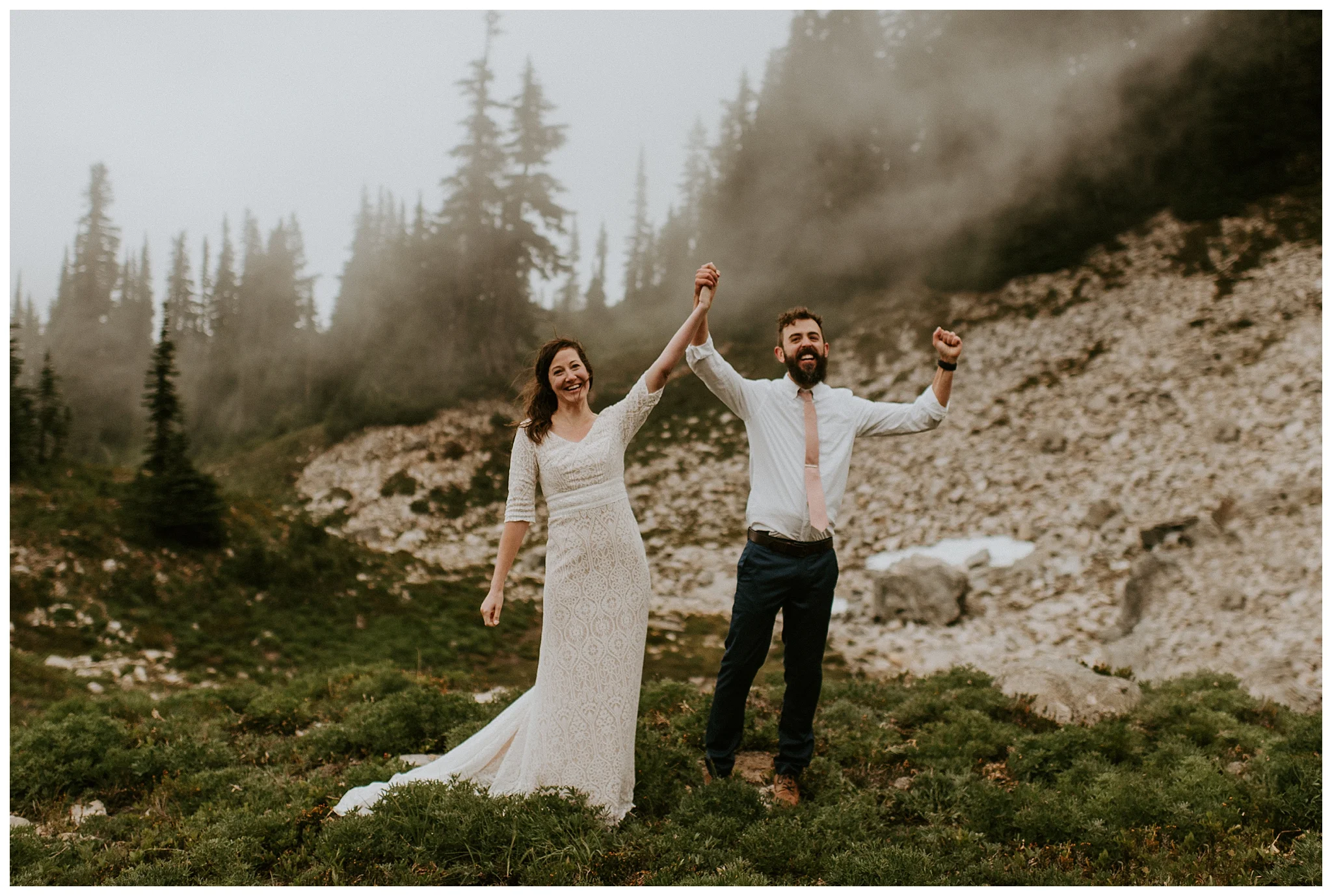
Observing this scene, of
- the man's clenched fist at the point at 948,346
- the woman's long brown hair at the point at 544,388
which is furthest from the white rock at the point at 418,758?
the man's clenched fist at the point at 948,346

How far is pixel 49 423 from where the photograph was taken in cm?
1614

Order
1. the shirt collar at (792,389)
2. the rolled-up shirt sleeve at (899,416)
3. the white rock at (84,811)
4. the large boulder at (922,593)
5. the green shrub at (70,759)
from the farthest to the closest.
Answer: the large boulder at (922,593)
the green shrub at (70,759)
the white rock at (84,811)
the shirt collar at (792,389)
the rolled-up shirt sleeve at (899,416)

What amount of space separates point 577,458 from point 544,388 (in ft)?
1.87

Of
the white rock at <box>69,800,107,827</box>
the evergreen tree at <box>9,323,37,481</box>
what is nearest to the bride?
the white rock at <box>69,800,107,827</box>

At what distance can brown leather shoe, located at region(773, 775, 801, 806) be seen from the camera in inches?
195

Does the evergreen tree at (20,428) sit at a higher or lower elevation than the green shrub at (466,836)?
higher

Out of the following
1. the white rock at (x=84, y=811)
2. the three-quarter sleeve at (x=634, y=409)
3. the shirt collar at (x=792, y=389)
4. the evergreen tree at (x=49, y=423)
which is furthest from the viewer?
the evergreen tree at (x=49, y=423)

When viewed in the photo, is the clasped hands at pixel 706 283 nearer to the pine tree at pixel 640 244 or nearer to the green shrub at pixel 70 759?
the green shrub at pixel 70 759

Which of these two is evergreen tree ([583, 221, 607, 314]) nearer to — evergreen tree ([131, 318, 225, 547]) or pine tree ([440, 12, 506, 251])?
pine tree ([440, 12, 506, 251])

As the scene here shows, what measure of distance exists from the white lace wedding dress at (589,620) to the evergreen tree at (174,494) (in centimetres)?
1122

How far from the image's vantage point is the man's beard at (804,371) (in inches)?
193

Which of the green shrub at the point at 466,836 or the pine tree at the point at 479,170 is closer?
the green shrub at the point at 466,836

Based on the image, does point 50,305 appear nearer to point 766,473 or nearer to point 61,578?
point 61,578

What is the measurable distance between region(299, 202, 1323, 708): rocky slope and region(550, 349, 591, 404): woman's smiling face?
245 inches
